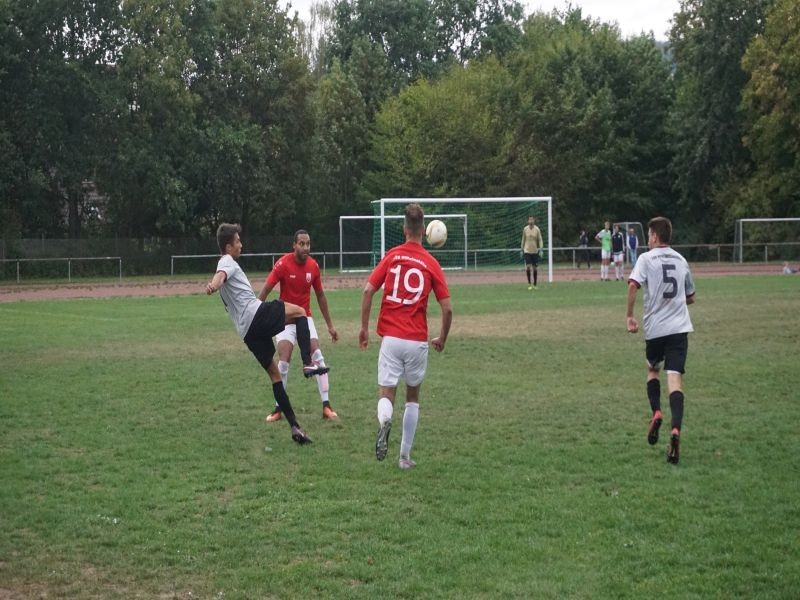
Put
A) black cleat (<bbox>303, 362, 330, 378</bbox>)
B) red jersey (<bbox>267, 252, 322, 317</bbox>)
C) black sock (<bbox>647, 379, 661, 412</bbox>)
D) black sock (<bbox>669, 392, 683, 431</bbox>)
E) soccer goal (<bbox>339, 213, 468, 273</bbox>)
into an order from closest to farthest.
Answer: black sock (<bbox>669, 392, 683, 431</bbox>)
black sock (<bbox>647, 379, 661, 412</bbox>)
black cleat (<bbox>303, 362, 330, 378</bbox>)
red jersey (<bbox>267, 252, 322, 317</bbox>)
soccer goal (<bbox>339, 213, 468, 273</bbox>)

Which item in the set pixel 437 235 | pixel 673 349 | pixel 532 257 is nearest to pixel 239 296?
pixel 437 235

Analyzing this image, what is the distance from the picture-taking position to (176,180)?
46.1 m

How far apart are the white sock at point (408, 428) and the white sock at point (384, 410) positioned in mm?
167

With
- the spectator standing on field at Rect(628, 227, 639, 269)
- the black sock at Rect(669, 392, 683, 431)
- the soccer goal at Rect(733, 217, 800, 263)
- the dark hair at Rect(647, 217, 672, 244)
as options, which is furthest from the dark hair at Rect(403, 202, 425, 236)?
the soccer goal at Rect(733, 217, 800, 263)

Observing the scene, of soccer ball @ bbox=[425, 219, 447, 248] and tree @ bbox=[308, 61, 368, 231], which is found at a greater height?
tree @ bbox=[308, 61, 368, 231]

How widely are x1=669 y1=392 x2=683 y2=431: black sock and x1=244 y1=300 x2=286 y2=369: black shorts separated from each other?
3.47m

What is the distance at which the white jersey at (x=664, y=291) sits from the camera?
29.8 feet

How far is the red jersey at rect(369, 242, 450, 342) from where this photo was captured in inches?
330

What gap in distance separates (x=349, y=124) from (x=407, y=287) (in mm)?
47956

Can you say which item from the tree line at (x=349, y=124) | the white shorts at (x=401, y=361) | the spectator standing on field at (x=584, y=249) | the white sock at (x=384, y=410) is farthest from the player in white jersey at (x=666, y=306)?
the tree line at (x=349, y=124)

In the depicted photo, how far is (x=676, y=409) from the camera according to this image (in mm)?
8828

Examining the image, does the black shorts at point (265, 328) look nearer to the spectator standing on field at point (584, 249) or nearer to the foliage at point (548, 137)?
the spectator standing on field at point (584, 249)

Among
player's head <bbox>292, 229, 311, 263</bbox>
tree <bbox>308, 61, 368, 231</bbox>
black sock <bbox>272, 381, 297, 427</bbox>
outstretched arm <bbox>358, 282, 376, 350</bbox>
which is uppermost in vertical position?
tree <bbox>308, 61, 368, 231</bbox>

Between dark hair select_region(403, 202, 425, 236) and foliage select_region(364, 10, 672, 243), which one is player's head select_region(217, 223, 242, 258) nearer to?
dark hair select_region(403, 202, 425, 236)
